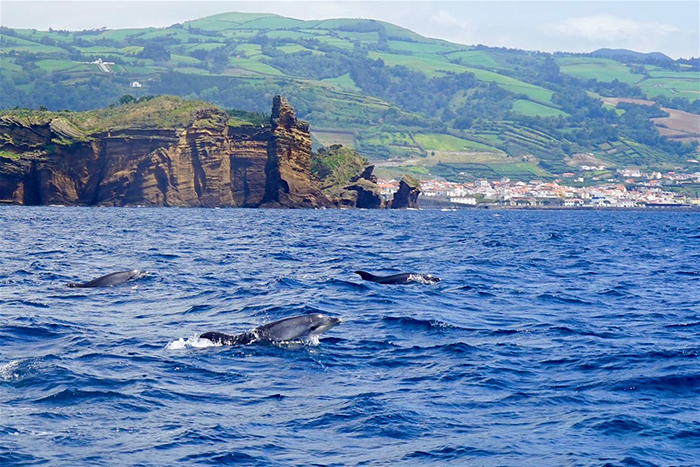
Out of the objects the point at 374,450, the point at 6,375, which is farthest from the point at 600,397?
the point at 6,375

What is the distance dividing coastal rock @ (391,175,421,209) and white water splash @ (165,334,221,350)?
A: 460 ft

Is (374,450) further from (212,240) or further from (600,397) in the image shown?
(212,240)

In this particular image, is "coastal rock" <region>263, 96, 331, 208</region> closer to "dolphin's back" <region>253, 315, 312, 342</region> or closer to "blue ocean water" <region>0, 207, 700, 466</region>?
"blue ocean water" <region>0, 207, 700, 466</region>

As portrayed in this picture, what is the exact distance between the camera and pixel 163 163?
13638cm

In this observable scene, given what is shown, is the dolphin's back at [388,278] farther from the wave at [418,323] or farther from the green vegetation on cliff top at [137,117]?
the green vegetation on cliff top at [137,117]

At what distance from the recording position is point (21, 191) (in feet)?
432

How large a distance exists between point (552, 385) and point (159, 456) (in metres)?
7.71

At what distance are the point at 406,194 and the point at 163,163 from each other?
45447mm

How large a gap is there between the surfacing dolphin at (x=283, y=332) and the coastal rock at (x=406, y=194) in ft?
457

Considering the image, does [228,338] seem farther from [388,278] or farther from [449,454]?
[388,278]

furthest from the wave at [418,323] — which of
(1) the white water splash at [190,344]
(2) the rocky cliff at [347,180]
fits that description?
(2) the rocky cliff at [347,180]

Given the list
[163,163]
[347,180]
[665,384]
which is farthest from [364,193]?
[665,384]

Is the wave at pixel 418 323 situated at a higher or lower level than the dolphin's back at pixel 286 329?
lower

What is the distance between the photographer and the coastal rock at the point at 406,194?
6309 inches
